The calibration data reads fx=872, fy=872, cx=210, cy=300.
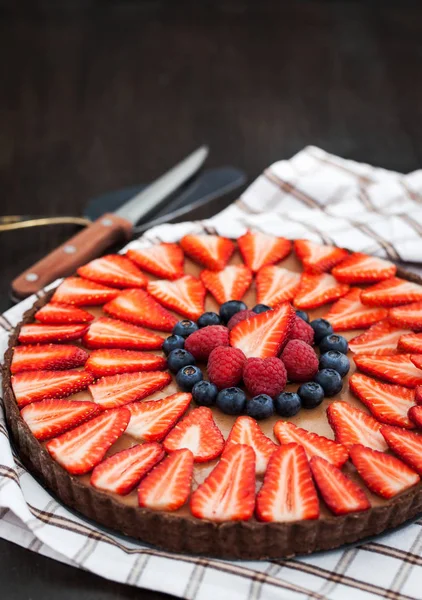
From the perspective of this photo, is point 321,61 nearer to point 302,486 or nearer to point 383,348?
point 383,348

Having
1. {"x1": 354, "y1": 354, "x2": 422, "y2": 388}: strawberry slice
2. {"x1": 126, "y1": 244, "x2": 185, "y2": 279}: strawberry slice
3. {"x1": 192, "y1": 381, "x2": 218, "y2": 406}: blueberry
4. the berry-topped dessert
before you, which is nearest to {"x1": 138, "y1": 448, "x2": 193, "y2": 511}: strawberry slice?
the berry-topped dessert


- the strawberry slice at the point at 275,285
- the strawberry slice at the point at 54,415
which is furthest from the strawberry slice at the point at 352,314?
the strawberry slice at the point at 54,415

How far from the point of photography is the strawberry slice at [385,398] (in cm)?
251

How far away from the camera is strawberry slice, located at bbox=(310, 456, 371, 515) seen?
7.37ft

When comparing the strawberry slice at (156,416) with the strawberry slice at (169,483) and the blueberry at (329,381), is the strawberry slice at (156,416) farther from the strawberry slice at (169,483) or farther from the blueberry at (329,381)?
the blueberry at (329,381)

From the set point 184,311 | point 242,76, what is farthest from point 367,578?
point 242,76

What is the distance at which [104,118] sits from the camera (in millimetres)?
4633

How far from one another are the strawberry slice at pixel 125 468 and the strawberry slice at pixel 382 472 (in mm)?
541

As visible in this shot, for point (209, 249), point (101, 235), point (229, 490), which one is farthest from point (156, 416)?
point (101, 235)

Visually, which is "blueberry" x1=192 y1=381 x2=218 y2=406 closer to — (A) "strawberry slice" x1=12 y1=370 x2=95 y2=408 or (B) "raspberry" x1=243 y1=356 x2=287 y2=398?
(B) "raspberry" x1=243 y1=356 x2=287 y2=398

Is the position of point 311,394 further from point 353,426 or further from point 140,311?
point 140,311

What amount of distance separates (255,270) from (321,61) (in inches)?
94.7

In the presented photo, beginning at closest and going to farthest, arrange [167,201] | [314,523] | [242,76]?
[314,523] < [167,201] < [242,76]

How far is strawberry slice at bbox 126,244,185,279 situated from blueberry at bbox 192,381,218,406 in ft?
2.21
